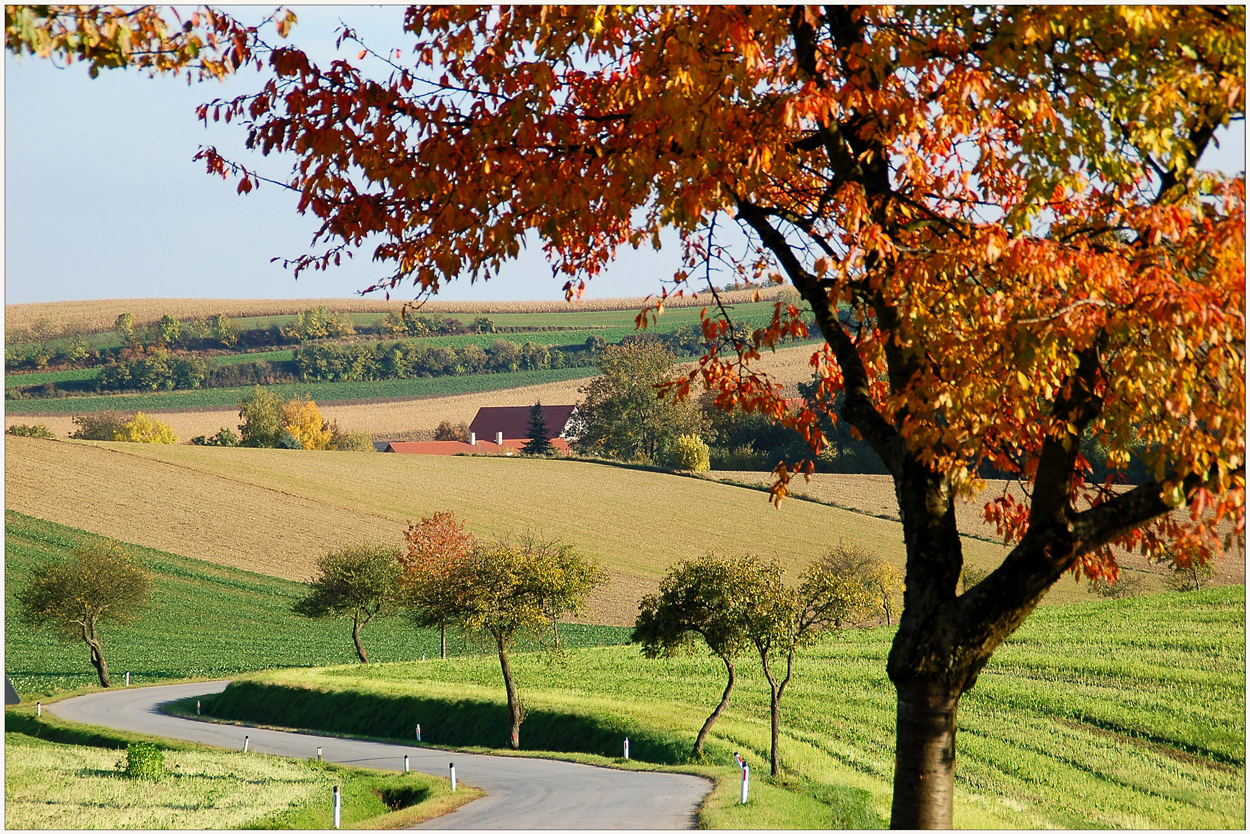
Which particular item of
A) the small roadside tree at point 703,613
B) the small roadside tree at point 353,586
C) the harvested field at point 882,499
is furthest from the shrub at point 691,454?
the small roadside tree at point 703,613

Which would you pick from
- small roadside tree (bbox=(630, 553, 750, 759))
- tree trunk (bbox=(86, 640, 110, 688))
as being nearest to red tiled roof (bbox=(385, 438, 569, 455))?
tree trunk (bbox=(86, 640, 110, 688))

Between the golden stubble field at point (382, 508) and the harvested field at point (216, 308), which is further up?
the harvested field at point (216, 308)

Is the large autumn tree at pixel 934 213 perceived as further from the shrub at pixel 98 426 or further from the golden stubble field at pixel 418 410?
the shrub at pixel 98 426

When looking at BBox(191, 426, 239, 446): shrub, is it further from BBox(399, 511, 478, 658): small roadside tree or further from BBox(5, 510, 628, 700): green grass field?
BBox(399, 511, 478, 658): small roadside tree

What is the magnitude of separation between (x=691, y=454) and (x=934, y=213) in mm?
85990

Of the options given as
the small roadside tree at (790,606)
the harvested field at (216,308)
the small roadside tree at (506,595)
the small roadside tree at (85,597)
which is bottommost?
the small roadside tree at (85,597)

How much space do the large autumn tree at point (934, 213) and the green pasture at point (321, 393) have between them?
395 feet

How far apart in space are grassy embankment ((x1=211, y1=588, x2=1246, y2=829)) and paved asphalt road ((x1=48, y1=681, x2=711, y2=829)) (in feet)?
3.81

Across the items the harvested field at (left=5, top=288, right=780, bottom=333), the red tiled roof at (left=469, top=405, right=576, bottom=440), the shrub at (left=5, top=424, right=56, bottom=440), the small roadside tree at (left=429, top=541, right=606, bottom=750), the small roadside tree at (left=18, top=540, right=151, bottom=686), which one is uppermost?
the harvested field at (left=5, top=288, right=780, bottom=333)

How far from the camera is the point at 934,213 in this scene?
7.98m

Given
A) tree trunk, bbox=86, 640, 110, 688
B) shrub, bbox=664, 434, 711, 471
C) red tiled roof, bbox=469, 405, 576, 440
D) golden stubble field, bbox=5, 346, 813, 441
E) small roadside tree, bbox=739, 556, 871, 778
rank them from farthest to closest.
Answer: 1. red tiled roof, bbox=469, 405, 576, 440
2. golden stubble field, bbox=5, 346, 813, 441
3. shrub, bbox=664, 434, 711, 471
4. tree trunk, bbox=86, 640, 110, 688
5. small roadside tree, bbox=739, 556, 871, 778

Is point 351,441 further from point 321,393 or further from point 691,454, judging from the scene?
point 691,454

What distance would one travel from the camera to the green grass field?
169 ft

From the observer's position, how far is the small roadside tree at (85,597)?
49.0 meters
